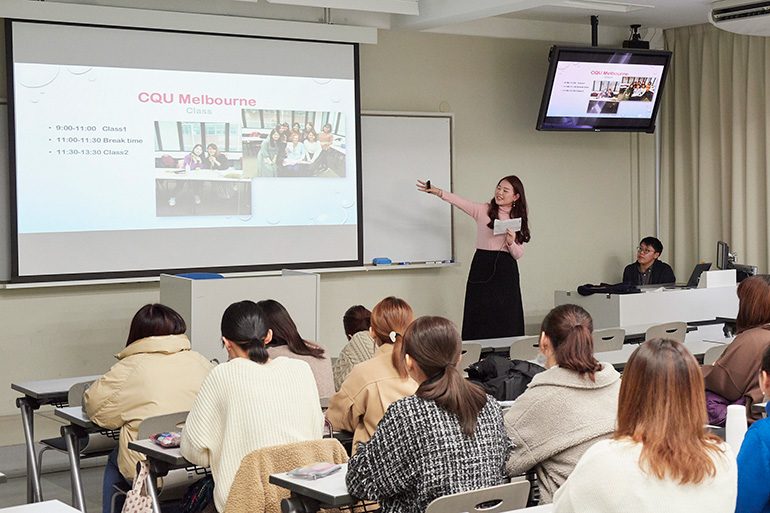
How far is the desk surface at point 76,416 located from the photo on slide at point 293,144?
3.09 m

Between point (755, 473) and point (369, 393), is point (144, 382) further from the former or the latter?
point (755, 473)

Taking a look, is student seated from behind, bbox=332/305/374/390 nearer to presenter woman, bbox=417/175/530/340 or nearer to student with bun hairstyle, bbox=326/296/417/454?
student with bun hairstyle, bbox=326/296/417/454

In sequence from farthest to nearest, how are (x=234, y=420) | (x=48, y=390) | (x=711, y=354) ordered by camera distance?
1. (x=711, y=354)
2. (x=48, y=390)
3. (x=234, y=420)

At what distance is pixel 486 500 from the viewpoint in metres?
2.33

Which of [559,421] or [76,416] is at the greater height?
[559,421]

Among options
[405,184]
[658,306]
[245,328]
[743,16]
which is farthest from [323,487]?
[743,16]

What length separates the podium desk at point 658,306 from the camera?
6727 mm

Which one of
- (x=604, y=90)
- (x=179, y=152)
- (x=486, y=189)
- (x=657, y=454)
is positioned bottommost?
(x=657, y=454)

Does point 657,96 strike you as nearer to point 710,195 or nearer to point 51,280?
point 710,195

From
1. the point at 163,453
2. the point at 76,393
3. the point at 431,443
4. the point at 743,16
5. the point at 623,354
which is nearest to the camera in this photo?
the point at 431,443

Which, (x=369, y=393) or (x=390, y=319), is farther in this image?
(x=390, y=319)

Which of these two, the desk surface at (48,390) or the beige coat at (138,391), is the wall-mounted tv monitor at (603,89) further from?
the beige coat at (138,391)

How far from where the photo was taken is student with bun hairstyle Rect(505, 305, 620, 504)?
2.73m

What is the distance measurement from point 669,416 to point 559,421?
95 centimetres
